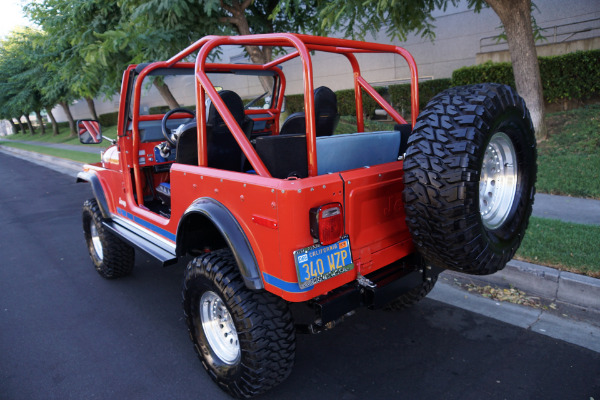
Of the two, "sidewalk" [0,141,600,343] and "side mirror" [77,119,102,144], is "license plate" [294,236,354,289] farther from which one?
"side mirror" [77,119,102,144]

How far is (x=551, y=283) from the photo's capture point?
12.2ft

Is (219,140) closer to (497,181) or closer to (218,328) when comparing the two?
(218,328)

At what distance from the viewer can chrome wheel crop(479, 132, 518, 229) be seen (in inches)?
109

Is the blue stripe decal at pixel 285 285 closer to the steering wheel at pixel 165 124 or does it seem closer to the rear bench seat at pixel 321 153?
the rear bench seat at pixel 321 153

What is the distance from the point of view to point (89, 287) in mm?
4699

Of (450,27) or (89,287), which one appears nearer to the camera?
(89,287)

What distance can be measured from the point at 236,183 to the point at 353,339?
5.26ft

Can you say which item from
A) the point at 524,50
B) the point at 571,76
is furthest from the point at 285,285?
the point at 571,76

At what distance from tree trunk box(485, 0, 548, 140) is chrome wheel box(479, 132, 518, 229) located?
673cm

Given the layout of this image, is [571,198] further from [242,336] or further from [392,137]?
[242,336]

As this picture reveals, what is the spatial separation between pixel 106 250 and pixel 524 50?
8194mm

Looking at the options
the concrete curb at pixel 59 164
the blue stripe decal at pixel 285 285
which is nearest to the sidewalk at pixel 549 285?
the blue stripe decal at pixel 285 285

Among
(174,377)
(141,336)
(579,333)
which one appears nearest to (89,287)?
(141,336)

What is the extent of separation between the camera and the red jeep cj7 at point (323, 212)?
2305 millimetres
